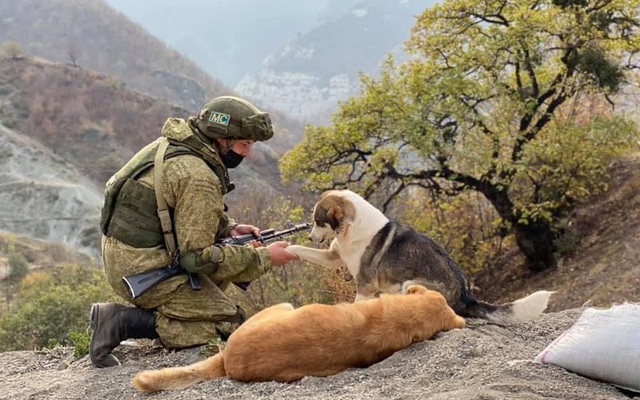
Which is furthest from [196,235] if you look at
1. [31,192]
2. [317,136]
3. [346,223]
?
[31,192]

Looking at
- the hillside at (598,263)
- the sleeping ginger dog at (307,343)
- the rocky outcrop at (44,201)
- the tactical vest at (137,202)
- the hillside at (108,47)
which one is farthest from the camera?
the hillside at (108,47)

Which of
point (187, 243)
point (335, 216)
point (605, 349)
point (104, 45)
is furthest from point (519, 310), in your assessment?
point (104, 45)

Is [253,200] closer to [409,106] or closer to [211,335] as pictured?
[409,106]

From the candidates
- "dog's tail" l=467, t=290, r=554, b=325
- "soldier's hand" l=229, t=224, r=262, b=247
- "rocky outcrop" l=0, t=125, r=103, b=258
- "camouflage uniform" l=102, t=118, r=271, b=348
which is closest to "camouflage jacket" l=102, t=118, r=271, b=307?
"camouflage uniform" l=102, t=118, r=271, b=348

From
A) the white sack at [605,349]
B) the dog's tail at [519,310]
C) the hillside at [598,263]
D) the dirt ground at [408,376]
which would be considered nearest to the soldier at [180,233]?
the dirt ground at [408,376]

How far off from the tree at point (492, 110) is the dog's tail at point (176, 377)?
9.24 metres

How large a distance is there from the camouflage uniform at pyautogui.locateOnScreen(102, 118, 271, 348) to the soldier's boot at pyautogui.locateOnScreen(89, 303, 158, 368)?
0.12 metres

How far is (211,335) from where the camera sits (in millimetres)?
5609

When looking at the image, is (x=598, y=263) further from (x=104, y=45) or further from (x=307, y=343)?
(x=104, y=45)

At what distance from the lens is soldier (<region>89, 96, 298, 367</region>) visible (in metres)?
5.27

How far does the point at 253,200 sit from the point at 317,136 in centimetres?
1143

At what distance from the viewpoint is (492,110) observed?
1412 cm

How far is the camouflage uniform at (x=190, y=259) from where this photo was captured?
5238 millimetres

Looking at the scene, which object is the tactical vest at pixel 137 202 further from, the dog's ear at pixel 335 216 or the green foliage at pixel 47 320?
the green foliage at pixel 47 320
